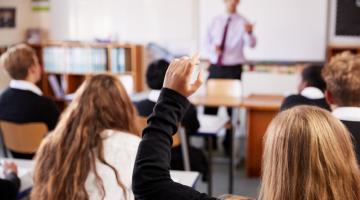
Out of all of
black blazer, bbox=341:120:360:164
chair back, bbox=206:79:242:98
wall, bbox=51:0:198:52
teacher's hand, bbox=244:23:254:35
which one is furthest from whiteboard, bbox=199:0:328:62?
black blazer, bbox=341:120:360:164

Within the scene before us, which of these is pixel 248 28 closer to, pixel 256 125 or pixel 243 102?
pixel 243 102

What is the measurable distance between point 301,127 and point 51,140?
1106 mm

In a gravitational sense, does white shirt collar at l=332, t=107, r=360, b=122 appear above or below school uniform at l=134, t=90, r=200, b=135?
above

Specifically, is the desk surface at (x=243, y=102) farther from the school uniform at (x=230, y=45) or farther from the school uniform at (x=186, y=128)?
the school uniform at (x=230, y=45)

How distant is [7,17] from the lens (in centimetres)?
577

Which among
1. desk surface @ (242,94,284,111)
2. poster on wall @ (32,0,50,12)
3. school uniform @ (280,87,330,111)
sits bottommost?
desk surface @ (242,94,284,111)

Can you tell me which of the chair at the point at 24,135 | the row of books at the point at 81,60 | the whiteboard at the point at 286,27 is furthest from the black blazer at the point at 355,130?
the row of books at the point at 81,60

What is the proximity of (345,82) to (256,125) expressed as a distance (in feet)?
6.28

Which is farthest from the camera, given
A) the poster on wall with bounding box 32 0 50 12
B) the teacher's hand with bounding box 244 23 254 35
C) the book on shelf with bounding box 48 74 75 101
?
the poster on wall with bounding box 32 0 50 12

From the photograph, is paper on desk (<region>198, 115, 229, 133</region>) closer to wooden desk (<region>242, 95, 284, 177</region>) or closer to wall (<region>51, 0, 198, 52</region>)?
wooden desk (<region>242, 95, 284, 177</region>)

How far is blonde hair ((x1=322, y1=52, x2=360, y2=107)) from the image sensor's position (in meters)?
2.12

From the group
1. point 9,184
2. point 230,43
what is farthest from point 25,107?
point 230,43

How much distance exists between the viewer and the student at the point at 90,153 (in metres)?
1.62

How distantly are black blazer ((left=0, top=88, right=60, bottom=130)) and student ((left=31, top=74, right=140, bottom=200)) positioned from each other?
1.29 meters
